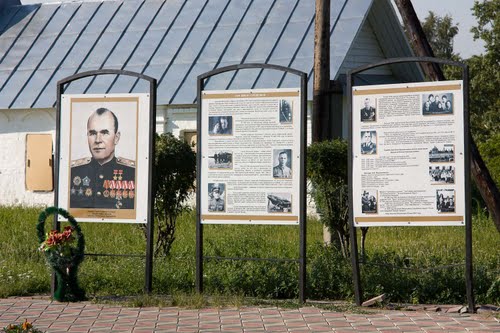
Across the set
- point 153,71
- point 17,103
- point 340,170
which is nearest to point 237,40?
point 153,71

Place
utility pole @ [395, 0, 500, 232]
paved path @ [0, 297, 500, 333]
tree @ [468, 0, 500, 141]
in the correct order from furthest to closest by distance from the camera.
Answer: tree @ [468, 0, 500, 141] < utility pole @ [395, 0, 500, 232] < paved path @ [0, 297, 500, 333]

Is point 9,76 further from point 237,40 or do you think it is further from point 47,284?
point 47,284

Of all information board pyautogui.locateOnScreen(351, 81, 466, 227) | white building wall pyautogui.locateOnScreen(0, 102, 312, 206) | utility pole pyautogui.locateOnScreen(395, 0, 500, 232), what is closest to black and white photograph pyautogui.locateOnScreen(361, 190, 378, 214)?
information board pyautogui.locateOnScreen(351, 81, 466, 227)

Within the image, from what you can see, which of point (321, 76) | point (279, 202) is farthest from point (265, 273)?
point (321, 76)

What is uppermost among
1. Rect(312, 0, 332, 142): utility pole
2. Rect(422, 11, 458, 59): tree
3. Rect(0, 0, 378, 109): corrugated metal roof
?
Rect(422, 11, 458, 59): tree

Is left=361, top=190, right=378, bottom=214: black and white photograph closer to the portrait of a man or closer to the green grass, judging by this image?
the green grass

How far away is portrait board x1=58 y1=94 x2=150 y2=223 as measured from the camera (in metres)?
11.5

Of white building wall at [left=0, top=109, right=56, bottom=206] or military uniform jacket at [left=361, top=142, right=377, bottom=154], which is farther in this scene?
white building wall at [left=0, top=109, right=56, bottom=206]

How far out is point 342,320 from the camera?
972 cm

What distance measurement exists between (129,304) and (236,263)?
201 centimetres

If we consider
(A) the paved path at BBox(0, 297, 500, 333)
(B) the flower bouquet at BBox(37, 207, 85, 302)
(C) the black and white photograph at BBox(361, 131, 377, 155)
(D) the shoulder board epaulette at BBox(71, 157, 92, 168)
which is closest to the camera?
(A) the paved path at BBox(0, 297, 500, 333)

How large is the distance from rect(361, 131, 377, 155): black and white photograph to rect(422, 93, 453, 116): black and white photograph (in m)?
0.58

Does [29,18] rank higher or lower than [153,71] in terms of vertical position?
higher

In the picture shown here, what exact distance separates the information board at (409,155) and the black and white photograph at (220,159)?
1366mm
